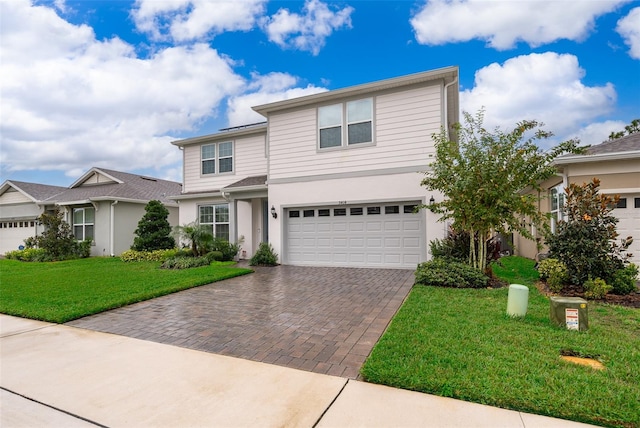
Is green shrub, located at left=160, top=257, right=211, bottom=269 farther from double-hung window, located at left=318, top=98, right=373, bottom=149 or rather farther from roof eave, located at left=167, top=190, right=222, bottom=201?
double-hung window, located at left=318, top=98, right=373, bottom=149

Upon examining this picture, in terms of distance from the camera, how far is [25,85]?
37.3ft

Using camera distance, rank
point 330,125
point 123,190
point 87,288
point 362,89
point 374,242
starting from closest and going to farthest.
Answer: point 87,288 < point 362,89 < point 374,242 < point 330,125 < point 123,190

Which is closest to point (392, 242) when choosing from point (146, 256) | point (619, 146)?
point (619, 146)

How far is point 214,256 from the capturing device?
495 inches

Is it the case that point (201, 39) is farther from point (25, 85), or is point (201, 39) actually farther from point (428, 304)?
point (428, 304)

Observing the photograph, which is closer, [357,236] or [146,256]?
[357,236]

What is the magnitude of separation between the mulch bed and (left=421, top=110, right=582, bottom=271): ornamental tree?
138 cm

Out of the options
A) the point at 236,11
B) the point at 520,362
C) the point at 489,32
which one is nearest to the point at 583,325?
the point at 520,362

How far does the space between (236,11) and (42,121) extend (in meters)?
14.3

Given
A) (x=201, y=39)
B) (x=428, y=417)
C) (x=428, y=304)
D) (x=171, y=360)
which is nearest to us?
(x=428, y=417)

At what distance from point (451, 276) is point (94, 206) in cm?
1787

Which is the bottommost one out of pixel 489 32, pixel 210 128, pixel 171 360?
pixel 171 360

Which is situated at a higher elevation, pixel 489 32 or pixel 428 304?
pixel 489 32

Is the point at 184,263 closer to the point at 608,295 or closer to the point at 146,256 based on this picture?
the point at 146,256
